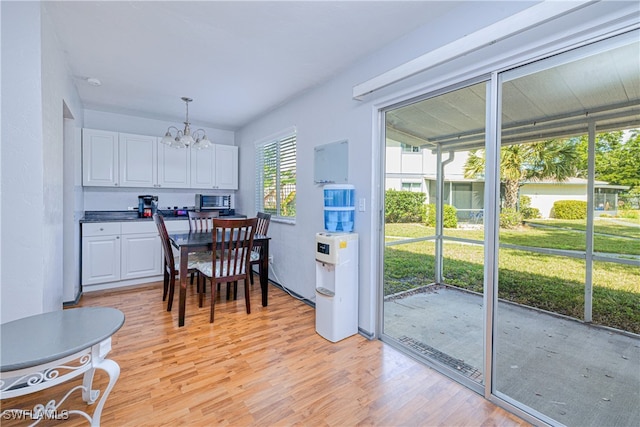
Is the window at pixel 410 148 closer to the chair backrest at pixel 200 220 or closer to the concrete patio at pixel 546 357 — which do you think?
the concrete patio at pixel 546 357

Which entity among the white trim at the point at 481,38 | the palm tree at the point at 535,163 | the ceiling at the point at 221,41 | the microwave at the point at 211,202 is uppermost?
the ceiling at the point at 221,41

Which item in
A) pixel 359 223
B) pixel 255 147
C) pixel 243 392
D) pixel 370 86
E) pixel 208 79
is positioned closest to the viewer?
pixel 243 392

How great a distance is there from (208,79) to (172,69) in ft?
1.14

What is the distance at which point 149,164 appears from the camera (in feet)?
14.1

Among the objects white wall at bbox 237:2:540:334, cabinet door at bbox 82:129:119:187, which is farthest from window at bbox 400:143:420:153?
cabinet door at bbox 82:129:119:187

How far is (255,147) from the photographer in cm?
459

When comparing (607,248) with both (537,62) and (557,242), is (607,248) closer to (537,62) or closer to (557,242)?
(557,242)

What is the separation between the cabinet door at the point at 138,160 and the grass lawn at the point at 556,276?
3.67 m

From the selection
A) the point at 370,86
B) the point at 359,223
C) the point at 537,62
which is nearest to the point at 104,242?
the point at 359,223

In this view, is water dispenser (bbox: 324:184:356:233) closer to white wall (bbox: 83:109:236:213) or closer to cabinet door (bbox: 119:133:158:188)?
cabinet door (bbox: 119:133:158:188)

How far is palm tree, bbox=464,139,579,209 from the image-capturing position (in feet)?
6.56

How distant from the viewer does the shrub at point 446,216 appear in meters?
3.12

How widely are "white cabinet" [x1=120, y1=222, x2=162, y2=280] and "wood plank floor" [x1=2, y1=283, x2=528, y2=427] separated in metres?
1.35

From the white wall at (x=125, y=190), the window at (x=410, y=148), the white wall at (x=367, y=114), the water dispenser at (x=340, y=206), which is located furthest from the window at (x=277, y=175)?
the window at (x=410, y=148)
